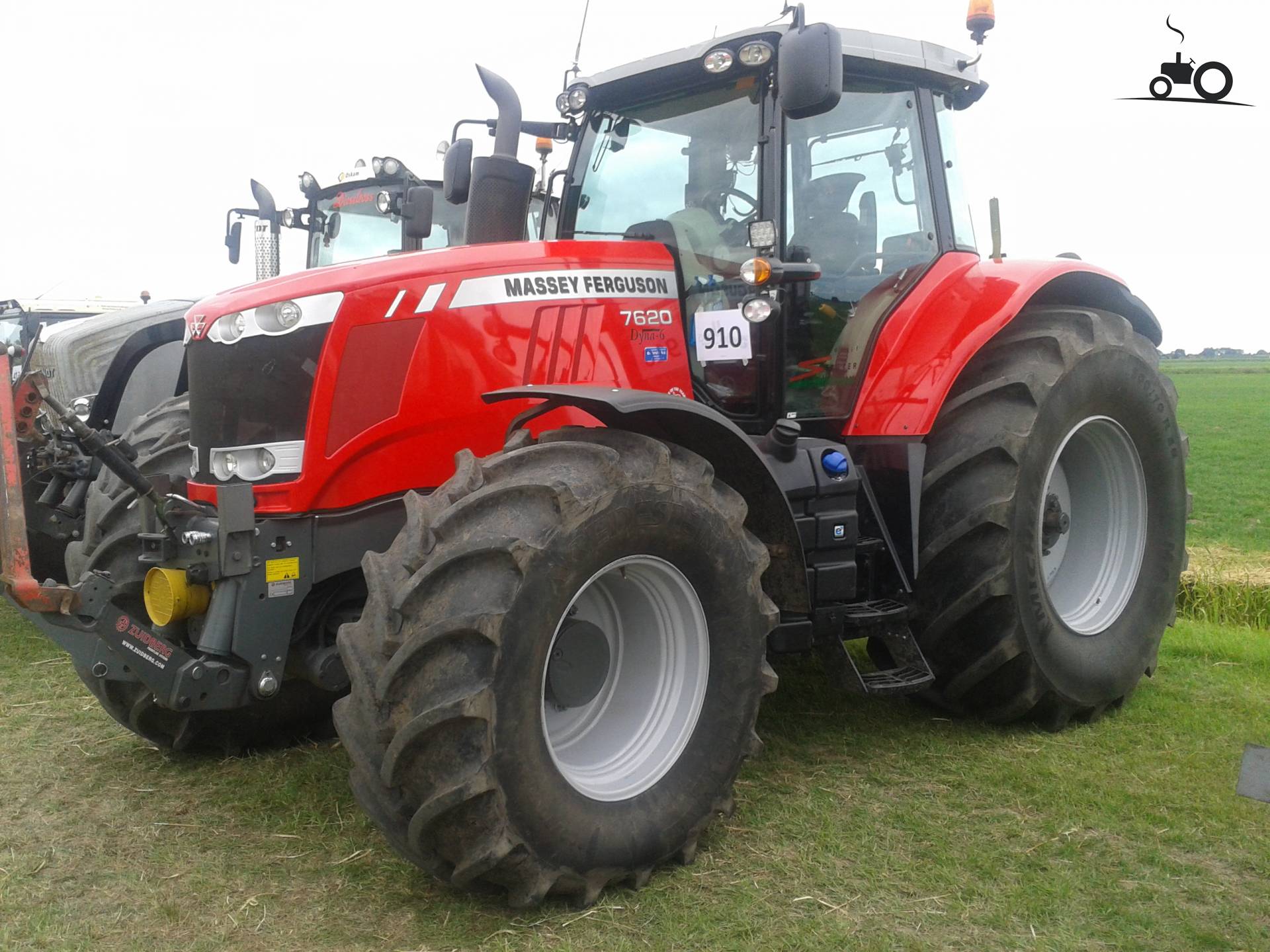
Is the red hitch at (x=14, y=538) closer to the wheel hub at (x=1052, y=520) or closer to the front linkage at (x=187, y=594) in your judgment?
the front linkage at (x=187, y=594)

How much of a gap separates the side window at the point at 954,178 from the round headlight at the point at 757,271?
1054 mm

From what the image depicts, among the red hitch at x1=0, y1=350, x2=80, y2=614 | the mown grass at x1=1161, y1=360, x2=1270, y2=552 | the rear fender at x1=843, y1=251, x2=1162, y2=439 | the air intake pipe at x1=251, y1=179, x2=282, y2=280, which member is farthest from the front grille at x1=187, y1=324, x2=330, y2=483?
the air intake pipe at x1=251, y1=179, x2=282, y2=280

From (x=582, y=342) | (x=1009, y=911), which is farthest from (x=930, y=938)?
(x=582, y=342)

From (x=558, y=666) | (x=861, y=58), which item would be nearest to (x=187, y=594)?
(x=558, y=666)

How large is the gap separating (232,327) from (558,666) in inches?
53.2

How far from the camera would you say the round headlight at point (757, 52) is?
3.84 meters

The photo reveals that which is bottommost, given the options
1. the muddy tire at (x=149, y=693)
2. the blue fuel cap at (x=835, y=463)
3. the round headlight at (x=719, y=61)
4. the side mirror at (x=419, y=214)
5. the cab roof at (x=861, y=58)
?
the muddy tire at (x=149, y=693)

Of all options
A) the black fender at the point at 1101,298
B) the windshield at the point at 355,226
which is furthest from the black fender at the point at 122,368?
the windshield at the point at 355,226

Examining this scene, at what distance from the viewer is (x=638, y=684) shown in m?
3.31

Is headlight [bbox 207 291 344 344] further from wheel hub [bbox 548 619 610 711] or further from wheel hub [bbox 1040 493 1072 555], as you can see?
wheel hub [bbox 1040 493 1072 555]

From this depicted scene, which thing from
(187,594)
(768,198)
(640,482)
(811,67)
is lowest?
(187,594)

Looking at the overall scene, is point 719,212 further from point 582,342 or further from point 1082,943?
point 1082,943

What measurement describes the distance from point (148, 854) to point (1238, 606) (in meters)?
5.86

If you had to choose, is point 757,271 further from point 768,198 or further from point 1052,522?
point 1052,522
